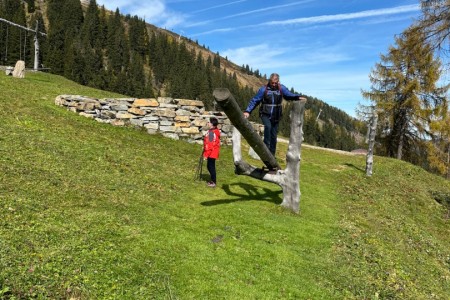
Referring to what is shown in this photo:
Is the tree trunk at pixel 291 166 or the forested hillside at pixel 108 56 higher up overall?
the forested hillside at pixel 108 56

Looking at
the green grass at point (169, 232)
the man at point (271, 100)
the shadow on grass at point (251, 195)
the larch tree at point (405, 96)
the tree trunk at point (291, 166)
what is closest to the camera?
the green grass at point (169, 232)

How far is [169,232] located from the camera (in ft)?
27.6

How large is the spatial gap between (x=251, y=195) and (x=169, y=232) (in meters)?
5.19

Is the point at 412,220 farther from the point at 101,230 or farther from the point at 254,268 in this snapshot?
the point at 101,230

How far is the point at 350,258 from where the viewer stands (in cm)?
899

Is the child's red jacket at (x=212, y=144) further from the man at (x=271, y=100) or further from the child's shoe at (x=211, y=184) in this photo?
the man at (x=271, y=100)

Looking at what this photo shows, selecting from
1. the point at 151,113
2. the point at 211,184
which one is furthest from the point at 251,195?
the point at 151,113

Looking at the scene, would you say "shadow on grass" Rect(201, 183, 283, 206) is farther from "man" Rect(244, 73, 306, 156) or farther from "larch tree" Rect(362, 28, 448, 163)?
"larch tree" Rect(362, 28, 448, 163)

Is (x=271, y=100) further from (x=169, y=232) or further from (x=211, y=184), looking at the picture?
(x=169, y=232)

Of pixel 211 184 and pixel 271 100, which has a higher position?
pixel 271 100

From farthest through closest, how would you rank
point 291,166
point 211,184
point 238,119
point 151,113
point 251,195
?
point 151,113, point 211,184, point 251,195, point 291,166, point 238,119

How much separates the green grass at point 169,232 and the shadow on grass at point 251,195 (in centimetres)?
5

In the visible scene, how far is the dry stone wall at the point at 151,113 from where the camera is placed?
18.8 metres

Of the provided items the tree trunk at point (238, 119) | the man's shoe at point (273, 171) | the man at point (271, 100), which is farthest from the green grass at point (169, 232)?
the man at point (271, 100)
